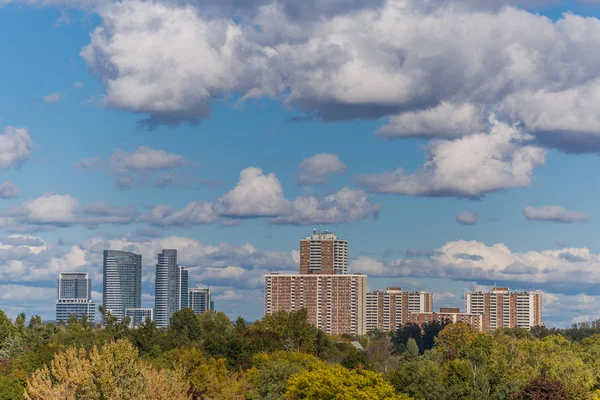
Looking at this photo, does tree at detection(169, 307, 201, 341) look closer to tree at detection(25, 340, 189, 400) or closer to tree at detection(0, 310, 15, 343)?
tree at detection(0, 310, 15, 343)

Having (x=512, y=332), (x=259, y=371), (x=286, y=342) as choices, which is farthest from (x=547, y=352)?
(x=512, y=332)

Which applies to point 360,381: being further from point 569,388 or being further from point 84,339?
point 84,339

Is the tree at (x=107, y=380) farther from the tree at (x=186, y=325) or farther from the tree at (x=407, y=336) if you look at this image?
the tree at (x=407, y=336)

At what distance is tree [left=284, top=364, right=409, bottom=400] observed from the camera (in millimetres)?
59000

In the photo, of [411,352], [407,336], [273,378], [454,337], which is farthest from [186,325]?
[407,336]

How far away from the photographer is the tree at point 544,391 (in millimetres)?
63031

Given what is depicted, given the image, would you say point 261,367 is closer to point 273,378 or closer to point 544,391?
Result: point 273,378

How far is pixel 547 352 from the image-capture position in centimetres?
8119

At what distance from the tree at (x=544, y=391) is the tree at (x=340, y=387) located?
8.63 metres

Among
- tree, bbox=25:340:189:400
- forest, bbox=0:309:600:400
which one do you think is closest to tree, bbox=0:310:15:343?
forest, bbox=0:309:600:400

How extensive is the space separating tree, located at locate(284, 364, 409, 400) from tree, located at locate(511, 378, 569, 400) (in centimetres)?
863

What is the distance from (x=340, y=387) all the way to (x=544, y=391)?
1522 centimetres

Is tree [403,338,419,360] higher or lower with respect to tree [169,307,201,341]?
lower

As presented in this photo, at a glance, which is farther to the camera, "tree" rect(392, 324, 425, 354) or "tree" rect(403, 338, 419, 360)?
"tree" rect(392, 324, 425, 354)
